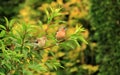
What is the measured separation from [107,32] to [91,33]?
1.14 meters

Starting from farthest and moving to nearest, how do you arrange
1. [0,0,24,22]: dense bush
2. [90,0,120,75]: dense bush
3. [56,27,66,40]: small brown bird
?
[0,0,24,22]: dense bush
[90,0,120,75]: dense bush
[56,27,66,40]: small brown bird

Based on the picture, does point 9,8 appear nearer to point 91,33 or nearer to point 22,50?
point 91,33

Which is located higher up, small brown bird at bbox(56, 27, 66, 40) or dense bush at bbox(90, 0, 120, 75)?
small brown bird at bbox(56, 27, 66, 40)

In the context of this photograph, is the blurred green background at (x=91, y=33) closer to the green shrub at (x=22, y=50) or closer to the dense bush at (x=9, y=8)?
the green shrub at (x=22, y=50)

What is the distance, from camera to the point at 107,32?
561 cm

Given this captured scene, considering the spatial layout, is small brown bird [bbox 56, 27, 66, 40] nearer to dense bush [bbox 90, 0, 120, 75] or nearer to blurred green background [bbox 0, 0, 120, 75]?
blurred green background [bbox 0, 0, 120, 75]

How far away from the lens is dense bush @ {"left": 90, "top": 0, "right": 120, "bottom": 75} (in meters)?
5.49

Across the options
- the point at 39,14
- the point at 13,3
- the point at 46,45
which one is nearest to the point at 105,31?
the point at 39,14

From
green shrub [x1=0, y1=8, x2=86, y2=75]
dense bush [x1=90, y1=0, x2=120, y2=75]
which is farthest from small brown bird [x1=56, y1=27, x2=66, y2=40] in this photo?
dense bush [x1=90, y1=0, x2=120, y2=75]

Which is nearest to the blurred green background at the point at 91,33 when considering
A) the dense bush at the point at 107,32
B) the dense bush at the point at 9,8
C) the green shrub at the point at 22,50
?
the dense bush at the point at 107,32

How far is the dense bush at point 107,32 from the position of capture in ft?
18.0

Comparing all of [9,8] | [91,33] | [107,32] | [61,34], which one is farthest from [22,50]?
[9,8]

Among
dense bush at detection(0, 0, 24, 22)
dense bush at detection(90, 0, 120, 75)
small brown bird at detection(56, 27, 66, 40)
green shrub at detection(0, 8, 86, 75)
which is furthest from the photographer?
dense bush at detection(0, 0, 24, 22)

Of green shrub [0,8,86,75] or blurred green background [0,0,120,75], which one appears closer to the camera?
green shrub [0,8,86,75]
